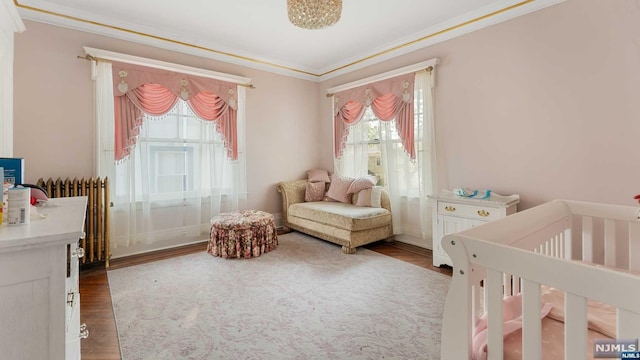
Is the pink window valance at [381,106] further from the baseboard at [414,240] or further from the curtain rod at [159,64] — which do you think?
the curtain rod at [159,64]

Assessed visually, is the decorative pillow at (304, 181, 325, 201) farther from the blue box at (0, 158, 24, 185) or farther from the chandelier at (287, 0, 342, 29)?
the blue box at (0, 158, 24, 185)

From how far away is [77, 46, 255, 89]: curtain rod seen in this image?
3.00 m

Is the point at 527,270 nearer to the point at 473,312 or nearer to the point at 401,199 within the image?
the point at 473,312

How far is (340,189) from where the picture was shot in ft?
13.7

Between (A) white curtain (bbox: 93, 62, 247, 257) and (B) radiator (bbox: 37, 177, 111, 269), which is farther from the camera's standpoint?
(A) white curtain (bbox: 93, 62, 247, 257)

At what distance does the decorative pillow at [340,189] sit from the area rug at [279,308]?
1040 mm

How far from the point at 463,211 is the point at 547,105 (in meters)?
1.17

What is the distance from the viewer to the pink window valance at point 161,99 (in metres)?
3.17

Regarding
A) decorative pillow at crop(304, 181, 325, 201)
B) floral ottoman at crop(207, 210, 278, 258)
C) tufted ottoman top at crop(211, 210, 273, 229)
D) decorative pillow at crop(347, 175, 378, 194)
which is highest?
decorative pillow at crop(347, 175, 378, 194)

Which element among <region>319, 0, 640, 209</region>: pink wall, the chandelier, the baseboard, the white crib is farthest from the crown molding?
the baseboard

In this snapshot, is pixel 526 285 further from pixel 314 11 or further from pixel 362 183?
pixel 362 183

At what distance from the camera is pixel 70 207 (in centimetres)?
151

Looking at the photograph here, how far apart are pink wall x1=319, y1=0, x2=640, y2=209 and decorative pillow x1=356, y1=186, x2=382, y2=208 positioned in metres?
0.79

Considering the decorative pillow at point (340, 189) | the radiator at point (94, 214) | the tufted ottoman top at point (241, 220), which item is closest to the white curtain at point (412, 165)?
the decorative pillow at point (340, 189)
